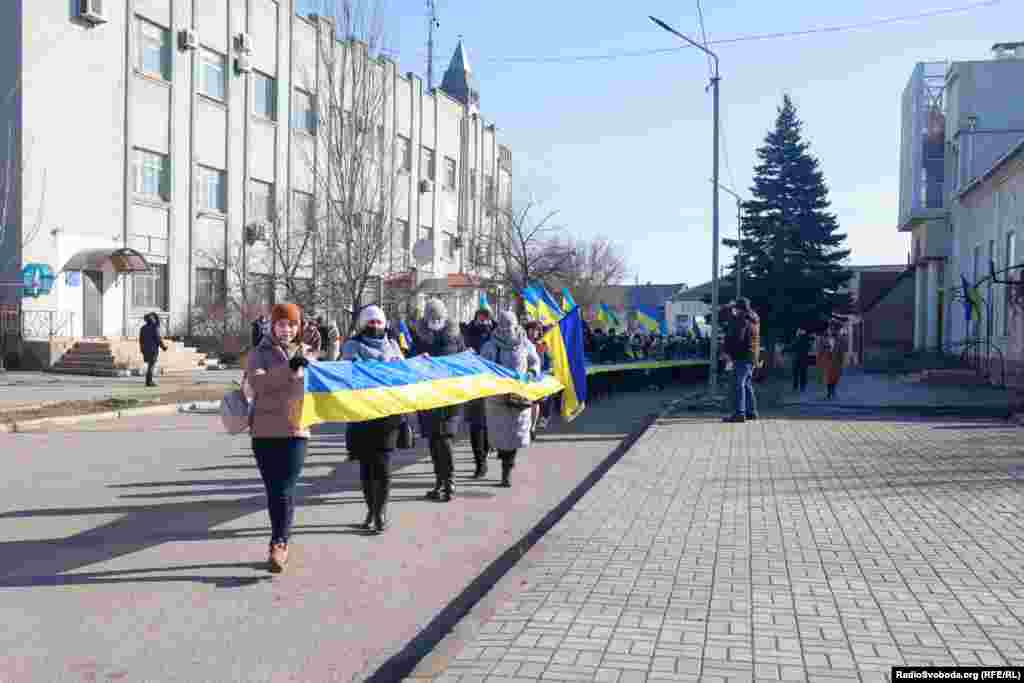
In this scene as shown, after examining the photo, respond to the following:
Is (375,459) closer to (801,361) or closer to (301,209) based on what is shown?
(801,361)

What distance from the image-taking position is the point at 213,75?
36.0 m

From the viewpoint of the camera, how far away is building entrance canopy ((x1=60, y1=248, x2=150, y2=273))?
96.3 feet

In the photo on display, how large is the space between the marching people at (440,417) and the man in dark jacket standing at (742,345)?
272 inches

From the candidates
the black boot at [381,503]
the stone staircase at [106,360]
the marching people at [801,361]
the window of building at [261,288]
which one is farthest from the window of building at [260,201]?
the black boot at [381,503]

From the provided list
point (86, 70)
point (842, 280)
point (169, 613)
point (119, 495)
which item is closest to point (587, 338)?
point (86, 70)

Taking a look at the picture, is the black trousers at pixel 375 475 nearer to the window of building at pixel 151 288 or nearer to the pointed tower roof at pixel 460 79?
the window of building at pixel 151 288

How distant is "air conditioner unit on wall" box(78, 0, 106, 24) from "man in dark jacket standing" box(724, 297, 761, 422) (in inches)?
876

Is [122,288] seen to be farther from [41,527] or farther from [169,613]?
[169,613]

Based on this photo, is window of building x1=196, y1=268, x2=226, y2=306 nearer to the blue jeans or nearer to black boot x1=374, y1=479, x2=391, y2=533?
the blue jeans

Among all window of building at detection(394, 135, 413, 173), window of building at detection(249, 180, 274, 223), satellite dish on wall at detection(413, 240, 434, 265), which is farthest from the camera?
window of building at detection(394, 135, 413, 173)

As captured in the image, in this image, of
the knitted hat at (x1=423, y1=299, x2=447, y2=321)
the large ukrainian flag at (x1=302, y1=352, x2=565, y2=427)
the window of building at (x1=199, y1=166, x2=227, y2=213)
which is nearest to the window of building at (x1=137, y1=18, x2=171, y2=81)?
the window of building at (x1=199, y1=166, x2=227, y2=213)

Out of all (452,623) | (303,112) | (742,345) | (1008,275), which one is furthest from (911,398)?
(303,112)

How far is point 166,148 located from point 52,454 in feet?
75.0

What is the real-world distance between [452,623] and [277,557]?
153 cm
